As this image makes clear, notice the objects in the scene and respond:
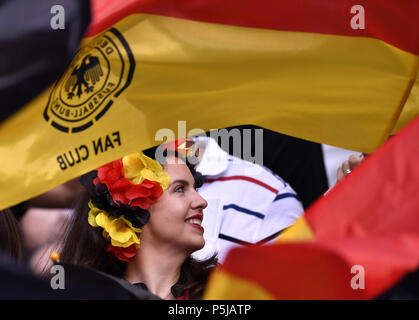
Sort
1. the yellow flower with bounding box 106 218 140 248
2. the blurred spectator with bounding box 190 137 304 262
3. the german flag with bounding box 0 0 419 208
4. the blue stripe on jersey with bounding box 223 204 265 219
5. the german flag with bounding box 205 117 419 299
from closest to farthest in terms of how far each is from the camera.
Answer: the german flag with bounding box 205 117 419 299 < the german flag with bounding box 0 0 419 208 < the yellow flower with bounding box 106 218 140 248 < the blurred spectator with bounding box 190 137 304 262 < the blue stripe on jersey with bounding box 223 204 265 219

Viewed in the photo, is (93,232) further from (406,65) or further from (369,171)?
(369,171)

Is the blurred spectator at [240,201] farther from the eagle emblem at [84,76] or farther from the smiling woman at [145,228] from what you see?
the eagle emblem at [84,76]

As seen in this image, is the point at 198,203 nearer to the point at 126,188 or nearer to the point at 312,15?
the point at 126,188

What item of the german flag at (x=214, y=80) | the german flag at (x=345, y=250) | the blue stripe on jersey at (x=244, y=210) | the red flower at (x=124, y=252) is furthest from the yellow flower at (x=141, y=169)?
the german flag at (x=345, y=250)

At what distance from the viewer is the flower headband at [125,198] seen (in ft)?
11.0

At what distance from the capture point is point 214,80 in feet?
9.78

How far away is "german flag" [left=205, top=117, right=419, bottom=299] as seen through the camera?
1.71 m

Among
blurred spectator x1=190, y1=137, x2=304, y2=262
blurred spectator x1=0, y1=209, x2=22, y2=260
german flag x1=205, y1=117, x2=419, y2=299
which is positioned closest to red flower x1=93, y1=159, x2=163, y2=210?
blurred spectator x1=0, y1=209, x2=22, y2=260

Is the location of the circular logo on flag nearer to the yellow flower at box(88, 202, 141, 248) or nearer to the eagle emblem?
the eagle emblem

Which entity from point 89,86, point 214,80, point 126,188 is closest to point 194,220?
point 126,188

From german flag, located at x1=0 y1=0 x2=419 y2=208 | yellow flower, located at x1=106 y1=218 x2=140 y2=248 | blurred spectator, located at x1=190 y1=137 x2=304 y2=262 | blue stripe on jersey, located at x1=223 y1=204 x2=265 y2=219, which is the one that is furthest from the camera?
blue stripe on jersey, located at x1=223 y1=204 x2=265 y2=219

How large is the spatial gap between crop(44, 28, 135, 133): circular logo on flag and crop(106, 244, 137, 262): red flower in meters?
0.78
